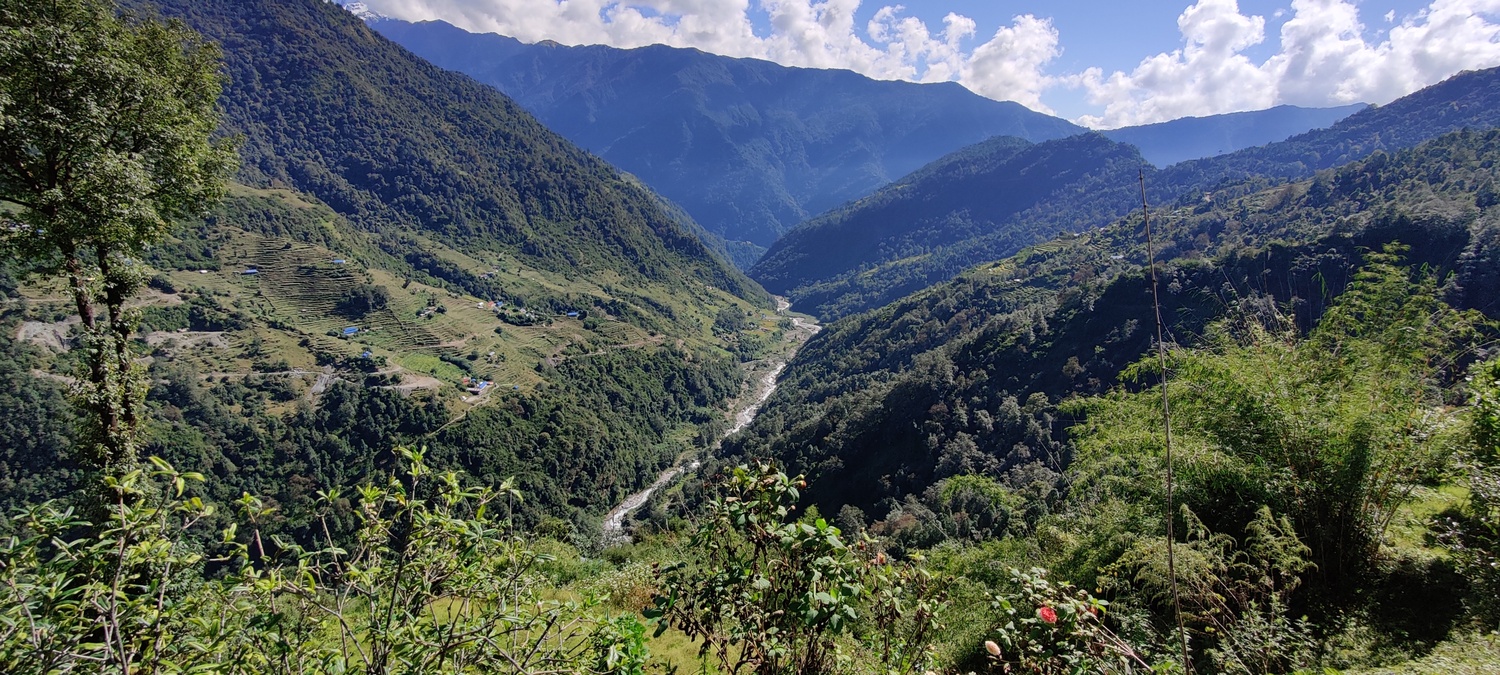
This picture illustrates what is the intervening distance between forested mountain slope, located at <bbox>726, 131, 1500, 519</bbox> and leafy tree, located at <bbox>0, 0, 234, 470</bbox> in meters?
39.4

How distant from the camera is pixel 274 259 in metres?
107

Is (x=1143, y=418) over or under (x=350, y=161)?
under

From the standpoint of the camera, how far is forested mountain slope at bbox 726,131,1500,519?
50.6m

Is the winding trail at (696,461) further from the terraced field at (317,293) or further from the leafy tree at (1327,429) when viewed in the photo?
the leafy tree at (1327,429)

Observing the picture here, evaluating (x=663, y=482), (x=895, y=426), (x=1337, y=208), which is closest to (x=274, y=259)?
(x=663, y=482)

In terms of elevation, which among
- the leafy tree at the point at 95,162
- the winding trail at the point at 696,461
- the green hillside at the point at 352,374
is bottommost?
the winding trail at the point at 696,461

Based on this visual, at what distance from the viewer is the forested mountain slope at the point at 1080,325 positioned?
1991 inches

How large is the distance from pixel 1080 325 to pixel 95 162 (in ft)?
255

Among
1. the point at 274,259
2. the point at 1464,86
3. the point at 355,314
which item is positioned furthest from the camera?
the point at 1464,86

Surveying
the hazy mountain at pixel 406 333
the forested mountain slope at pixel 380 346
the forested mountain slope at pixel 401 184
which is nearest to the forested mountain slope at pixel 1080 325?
the hazy mountain at pixel 406 333

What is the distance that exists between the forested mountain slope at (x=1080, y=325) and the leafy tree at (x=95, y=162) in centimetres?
3940

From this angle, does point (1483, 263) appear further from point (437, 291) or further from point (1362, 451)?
point (437, 291)

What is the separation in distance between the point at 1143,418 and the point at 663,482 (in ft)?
260

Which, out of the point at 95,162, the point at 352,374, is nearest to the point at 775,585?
the point at 95,162
